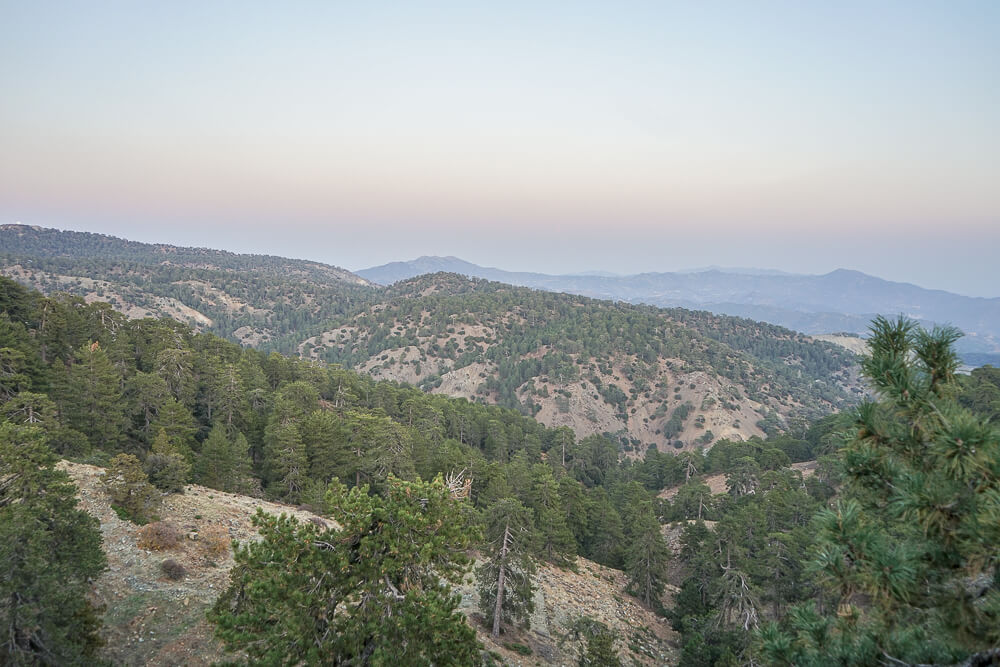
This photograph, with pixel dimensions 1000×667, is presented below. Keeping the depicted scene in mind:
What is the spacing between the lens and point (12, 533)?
909cm

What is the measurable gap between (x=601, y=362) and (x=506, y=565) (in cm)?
10533

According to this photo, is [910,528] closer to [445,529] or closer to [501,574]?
[445,529]

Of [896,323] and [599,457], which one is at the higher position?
[896,323]

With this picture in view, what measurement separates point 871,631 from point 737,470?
44.6 meters

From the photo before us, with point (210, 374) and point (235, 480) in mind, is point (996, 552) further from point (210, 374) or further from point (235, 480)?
point (210, 374)

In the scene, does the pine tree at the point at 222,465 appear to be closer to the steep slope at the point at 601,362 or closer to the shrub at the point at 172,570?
the shrub at the point at 172,570

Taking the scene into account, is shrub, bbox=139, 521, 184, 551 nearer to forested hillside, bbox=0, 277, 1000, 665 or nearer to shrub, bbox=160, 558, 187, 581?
forested hillside, bbox=0, 277, 1000, 665

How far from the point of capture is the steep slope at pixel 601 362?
10256 cm

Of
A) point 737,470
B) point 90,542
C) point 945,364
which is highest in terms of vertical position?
point 945,364

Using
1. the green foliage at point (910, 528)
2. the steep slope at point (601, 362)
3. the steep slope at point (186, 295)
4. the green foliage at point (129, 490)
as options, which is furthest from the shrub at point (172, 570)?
the steep slope at point (186, 295)

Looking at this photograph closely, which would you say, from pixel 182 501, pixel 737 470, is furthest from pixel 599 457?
pixel 182 501

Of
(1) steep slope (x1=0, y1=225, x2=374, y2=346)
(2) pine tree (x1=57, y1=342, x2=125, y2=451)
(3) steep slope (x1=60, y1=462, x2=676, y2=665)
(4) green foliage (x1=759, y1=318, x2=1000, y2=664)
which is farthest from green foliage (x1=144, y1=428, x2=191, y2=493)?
(1) steep slope (x1=0, y1=225, x2=374, y2=346)

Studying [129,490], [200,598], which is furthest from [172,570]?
[129,490]

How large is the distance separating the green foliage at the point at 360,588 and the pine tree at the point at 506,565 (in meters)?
10.5
